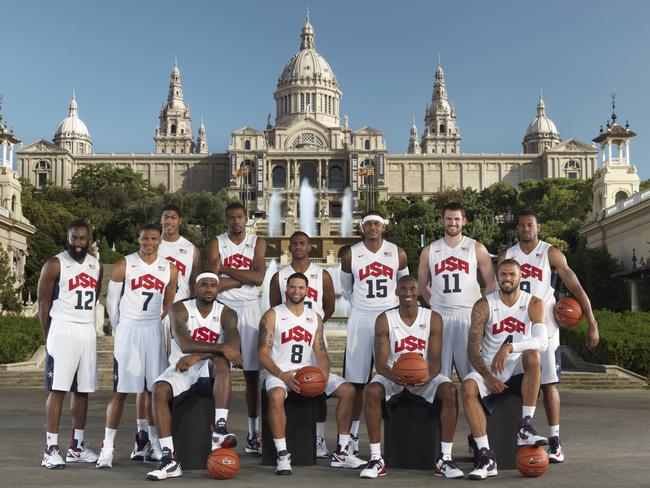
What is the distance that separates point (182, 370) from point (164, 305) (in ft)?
3.16

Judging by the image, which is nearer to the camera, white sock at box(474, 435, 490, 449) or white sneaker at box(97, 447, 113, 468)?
white sock at box(474, 435, 490, 449)

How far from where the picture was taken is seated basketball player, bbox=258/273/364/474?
8.73m

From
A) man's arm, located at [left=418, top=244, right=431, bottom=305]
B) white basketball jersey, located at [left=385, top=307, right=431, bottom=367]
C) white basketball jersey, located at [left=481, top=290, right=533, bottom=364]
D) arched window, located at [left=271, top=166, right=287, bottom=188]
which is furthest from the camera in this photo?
arched window, located at [left=271, top=166, right=287, bottom=188]

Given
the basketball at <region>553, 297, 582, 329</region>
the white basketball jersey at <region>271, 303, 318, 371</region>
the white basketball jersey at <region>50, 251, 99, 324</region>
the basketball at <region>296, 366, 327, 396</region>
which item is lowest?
the basketball at <region>296, 366, 327, 396</region>

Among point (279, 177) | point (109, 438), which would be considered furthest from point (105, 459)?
point (279, 177)

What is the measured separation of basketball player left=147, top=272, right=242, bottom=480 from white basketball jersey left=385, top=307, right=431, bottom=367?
61.7 inches

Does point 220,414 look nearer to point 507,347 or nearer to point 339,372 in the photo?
point 507,347

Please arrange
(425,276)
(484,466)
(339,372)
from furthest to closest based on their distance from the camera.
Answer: (339,372), (425,276), (484,466)

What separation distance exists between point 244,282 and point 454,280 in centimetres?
234

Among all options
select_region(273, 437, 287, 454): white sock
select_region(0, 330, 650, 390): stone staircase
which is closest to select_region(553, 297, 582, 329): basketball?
select_region(273, 437, 287, 454): white sock

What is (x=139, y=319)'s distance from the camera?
9156mm

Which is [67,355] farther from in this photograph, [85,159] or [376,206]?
[85,159]

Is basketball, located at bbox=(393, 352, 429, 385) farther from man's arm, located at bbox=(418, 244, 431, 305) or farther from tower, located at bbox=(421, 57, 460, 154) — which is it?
tower, located at bbox=(421, 57, 460, 154)

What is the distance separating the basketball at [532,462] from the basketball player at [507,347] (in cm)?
25
